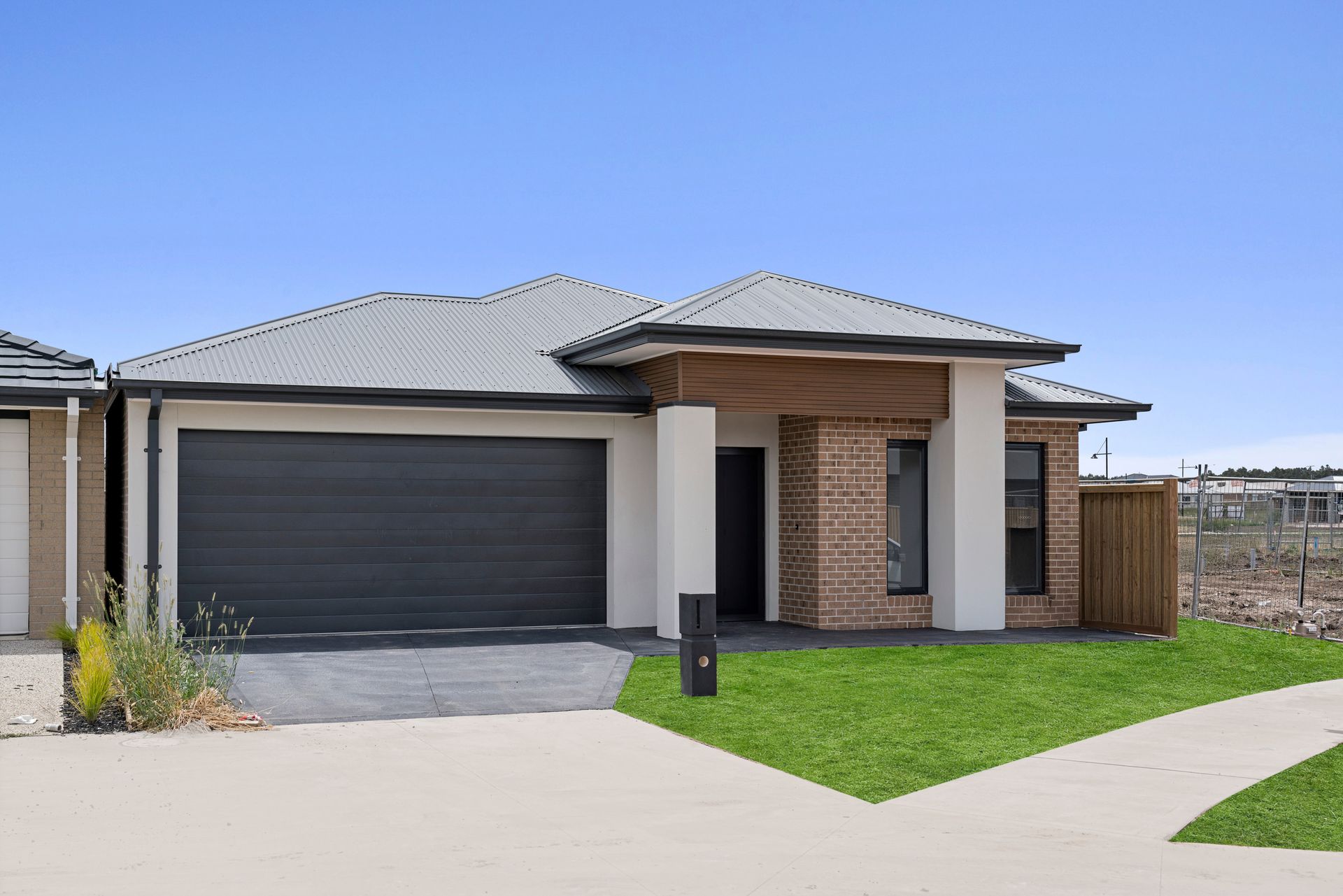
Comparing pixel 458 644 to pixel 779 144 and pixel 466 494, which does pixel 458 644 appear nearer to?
pixel 466 494

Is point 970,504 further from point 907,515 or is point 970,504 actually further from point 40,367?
point 40,367

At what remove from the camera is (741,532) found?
1822 centimetres

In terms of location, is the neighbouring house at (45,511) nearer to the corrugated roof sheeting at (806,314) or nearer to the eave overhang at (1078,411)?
the corrugated roof sheeting at (806,314)

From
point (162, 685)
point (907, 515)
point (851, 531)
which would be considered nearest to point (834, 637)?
point (851, 531)

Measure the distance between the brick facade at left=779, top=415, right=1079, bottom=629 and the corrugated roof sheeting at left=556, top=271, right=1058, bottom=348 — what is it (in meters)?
1.34

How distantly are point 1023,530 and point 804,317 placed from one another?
4.61 meters

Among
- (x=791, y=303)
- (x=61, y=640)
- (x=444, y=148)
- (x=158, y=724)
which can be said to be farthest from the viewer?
(x=444, y=148)

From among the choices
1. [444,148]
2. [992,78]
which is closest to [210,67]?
[444,148]

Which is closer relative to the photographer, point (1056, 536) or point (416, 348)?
point (416, 348)

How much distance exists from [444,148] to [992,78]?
28.1 ft

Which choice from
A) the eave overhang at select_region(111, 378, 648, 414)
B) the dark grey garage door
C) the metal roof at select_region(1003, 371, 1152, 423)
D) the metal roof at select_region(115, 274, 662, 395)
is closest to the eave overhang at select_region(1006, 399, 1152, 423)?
the metal roof at select_region(1003, 371, 1152, 423)

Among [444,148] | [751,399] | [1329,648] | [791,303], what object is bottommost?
[1329,648]

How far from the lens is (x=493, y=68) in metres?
19.0

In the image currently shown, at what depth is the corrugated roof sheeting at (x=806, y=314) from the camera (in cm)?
1559
